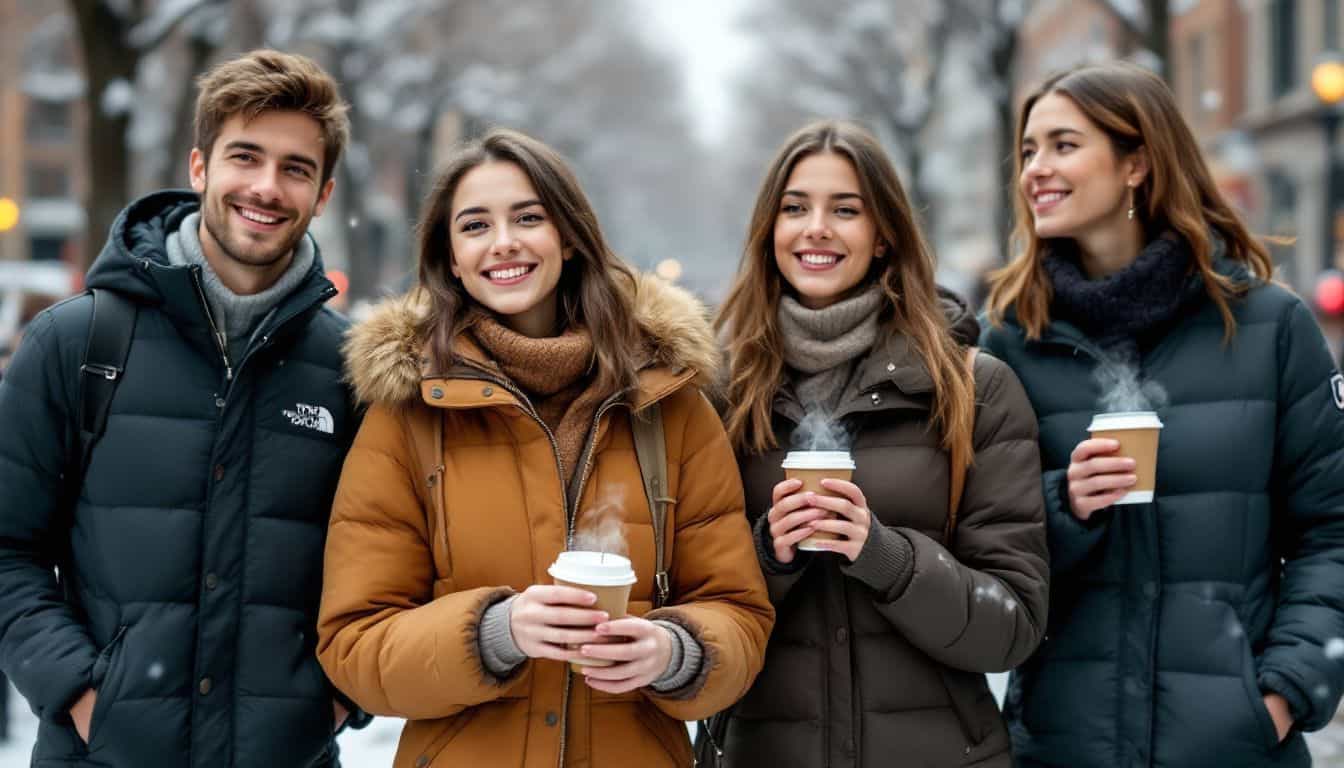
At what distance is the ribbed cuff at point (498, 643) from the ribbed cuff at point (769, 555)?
2.14 ft

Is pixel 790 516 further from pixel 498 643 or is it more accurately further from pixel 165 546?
pixel 165 546

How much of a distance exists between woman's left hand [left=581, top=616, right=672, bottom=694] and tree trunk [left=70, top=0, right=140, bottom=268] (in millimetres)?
10627

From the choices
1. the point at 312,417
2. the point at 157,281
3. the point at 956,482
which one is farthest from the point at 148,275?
the point at 956,482

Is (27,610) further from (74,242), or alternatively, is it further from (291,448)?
(74,242)

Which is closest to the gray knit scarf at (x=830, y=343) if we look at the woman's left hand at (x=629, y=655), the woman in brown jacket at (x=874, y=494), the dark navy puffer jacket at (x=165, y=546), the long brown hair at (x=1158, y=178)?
the woman in brown jacket at (x=874, y=494)

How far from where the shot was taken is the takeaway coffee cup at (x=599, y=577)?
2.38 m

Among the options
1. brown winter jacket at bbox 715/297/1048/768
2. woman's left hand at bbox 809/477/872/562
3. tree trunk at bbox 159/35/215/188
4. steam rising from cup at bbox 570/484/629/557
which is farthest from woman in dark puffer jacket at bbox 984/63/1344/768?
tree trunk at bbox 159/35/215/188

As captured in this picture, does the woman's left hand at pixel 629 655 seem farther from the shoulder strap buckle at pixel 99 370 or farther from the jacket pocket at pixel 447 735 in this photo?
the shoulder strap buckle at pixel 99 370

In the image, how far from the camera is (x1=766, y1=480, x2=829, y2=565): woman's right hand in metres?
2.72

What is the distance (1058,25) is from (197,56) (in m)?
36.3

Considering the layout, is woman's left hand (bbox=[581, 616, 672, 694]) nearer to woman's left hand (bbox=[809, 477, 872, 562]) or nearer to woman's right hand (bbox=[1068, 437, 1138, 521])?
woman's left hand (bbox=[809, 477, 872, 562])

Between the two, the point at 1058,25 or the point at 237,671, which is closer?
the point at 237,671

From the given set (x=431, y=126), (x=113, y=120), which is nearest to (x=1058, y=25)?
(x=431, y=126)

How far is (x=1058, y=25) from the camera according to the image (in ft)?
147
